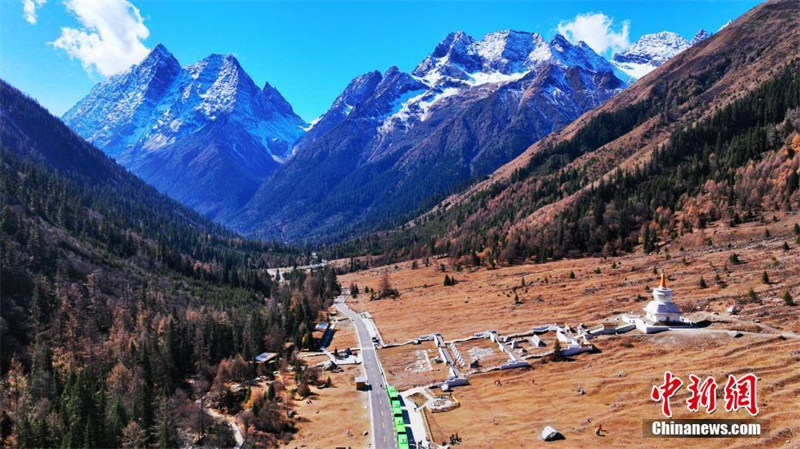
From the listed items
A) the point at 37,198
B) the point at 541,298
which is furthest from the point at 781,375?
the point at 37,198

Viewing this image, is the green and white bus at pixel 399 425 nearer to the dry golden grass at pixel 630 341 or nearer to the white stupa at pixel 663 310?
the dry golden grass at pixel 630 341

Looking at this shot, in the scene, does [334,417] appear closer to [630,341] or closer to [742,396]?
[630,341]

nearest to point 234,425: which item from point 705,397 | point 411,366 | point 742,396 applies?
point 411,366

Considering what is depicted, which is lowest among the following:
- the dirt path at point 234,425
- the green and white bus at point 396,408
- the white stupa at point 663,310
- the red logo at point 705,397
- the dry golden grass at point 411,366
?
the dirt path at point 234,425

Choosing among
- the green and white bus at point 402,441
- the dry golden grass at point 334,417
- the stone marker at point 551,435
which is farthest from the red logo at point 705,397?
the dry golden grass at point 334,417

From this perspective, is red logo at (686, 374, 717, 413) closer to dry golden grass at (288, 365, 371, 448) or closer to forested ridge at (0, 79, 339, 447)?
dry golden grass at (288, 365, 371, 448)

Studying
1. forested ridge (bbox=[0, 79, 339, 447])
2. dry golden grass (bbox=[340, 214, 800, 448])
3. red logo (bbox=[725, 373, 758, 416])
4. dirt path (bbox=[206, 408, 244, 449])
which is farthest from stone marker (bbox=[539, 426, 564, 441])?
dirt path (bbox=[206, 408, 244, 449])

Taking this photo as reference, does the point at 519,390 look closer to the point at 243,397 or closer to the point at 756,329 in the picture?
the point at 756,329
